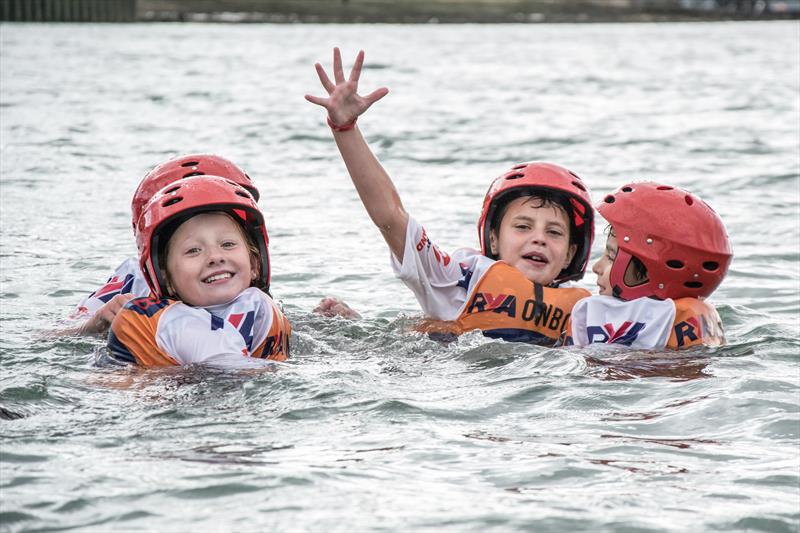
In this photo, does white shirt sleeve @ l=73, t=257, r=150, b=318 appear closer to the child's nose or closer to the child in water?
the child in water

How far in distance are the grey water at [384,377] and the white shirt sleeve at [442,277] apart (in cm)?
33

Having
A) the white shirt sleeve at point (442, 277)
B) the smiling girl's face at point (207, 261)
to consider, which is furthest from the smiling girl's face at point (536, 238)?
the smiling girl's face at point (207, 261)

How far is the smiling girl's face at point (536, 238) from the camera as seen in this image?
878 cm

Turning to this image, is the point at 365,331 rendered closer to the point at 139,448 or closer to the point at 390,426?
the point at 390,426

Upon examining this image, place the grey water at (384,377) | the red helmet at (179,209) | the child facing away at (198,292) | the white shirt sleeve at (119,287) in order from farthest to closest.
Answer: the white shirt sleeve at (119,287), the red helmet at (179,209), the child facing away at (198,292), the grey water at (384,377)

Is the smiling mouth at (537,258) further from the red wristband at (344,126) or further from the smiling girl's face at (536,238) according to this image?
the red wristband at (344,126)

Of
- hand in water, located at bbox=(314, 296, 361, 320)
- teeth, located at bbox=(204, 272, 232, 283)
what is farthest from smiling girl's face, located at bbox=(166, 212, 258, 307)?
hand in water, located at bbox=(314, 296, 361, 320)

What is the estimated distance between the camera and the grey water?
19.5 feet

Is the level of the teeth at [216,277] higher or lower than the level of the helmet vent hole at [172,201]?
lower

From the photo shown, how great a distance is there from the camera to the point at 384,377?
8.07 metres

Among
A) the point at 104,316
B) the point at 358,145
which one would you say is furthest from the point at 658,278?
the point at 104,316

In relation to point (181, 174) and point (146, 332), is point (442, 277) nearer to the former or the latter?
point (181, 174)

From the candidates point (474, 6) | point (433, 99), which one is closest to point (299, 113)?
point (433, 99)

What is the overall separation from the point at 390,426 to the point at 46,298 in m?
5.06
